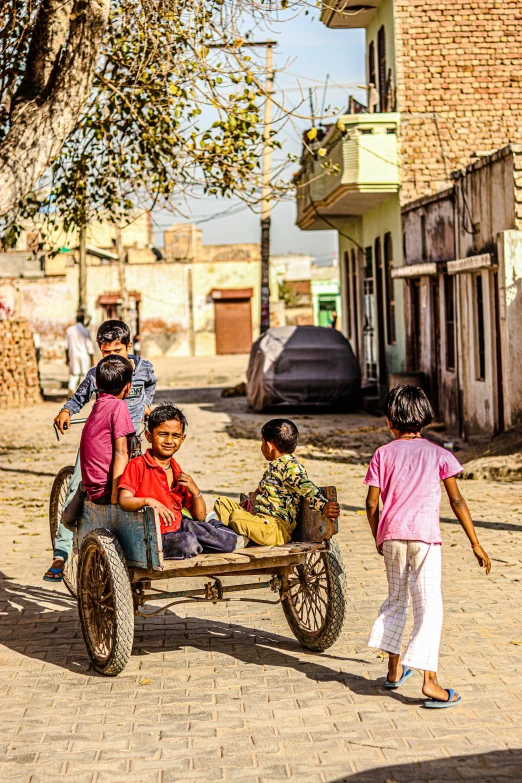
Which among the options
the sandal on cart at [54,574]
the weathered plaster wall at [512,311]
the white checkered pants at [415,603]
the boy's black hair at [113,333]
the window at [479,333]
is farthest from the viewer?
the window at [479,333]

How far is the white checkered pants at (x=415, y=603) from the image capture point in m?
5.28

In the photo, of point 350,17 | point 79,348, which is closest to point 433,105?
point 350,17

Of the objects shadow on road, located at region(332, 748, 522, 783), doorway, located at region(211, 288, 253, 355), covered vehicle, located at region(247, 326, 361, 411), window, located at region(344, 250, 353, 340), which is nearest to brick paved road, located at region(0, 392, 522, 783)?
shadow on road, located at region(332, 748, 522, 783)

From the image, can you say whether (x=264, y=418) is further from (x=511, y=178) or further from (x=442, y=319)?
(x=511, y=178)

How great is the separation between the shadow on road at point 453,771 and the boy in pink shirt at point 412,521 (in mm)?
654

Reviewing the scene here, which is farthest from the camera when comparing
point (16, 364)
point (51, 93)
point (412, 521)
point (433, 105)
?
point (16, 364)

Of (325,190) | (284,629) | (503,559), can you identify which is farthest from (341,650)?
(325,190)

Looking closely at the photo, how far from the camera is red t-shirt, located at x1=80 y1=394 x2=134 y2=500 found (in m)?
6.47

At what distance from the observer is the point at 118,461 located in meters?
6.31

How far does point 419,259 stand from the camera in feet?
66.9

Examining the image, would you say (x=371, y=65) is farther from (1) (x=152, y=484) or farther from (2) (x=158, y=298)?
(2) (x=158, y=298)

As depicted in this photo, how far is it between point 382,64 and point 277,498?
18571 millimetres

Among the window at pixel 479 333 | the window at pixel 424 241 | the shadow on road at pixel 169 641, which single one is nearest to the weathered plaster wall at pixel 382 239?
the window at pixel 424 241

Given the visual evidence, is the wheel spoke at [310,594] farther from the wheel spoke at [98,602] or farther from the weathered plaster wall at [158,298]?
the weathered plaster wall at [158,298]
